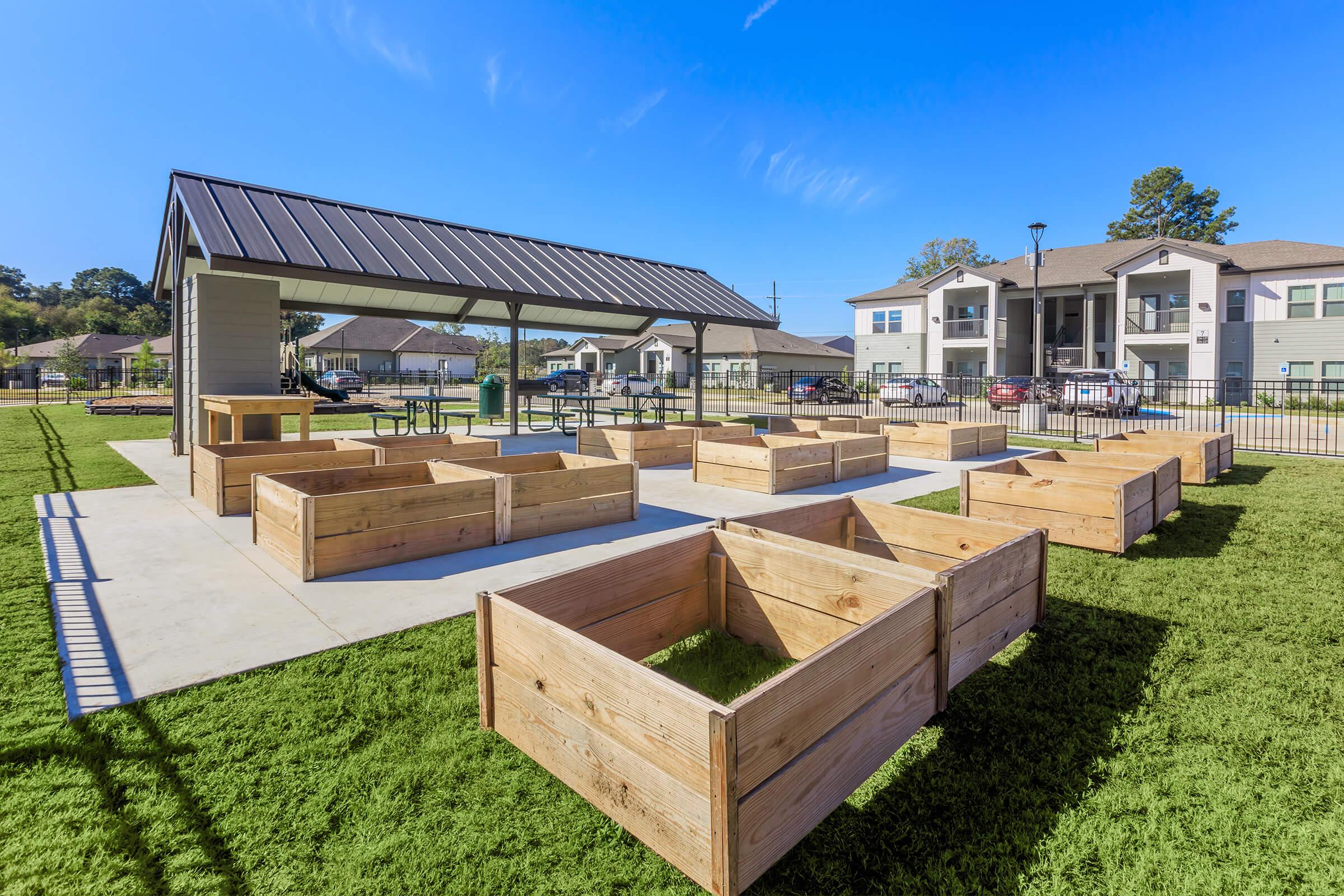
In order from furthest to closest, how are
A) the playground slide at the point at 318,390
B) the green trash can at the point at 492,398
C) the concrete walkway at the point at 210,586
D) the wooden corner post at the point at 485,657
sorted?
the green trash can at the point at 492,398 → the playground slide at the point at 318,390 → the concrete walkway at the point at 210,586 → the wooden corner post at the point at 485,657

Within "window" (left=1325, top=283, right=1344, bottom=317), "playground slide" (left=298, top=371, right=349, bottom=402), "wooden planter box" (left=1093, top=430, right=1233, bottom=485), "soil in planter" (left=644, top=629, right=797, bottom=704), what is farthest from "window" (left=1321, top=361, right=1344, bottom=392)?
"playground slide" (left=298, top=371, right=349, bottom=402)

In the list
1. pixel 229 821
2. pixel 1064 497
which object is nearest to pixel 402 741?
pixel 229 821

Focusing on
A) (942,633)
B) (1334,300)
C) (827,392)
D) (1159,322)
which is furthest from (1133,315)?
(942,633)

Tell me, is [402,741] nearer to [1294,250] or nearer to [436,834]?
[436,834]

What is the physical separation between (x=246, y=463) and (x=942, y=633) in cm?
697

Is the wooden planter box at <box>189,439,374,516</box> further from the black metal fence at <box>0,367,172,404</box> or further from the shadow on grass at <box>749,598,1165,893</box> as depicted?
the black metal fence at <box>0,367,172,404</box>

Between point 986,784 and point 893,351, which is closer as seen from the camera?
point 986,784

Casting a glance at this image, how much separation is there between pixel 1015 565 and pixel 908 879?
1.96m

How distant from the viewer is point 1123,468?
6.61m

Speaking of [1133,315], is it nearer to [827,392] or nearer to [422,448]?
[827,392]

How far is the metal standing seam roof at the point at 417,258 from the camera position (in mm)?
9180

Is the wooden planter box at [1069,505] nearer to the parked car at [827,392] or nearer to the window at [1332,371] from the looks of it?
the parked car at [827,392]

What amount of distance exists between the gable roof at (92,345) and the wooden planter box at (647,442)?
70891 millimetres

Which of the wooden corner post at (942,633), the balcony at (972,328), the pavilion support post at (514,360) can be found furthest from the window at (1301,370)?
the wooden corner post at (942,633)
